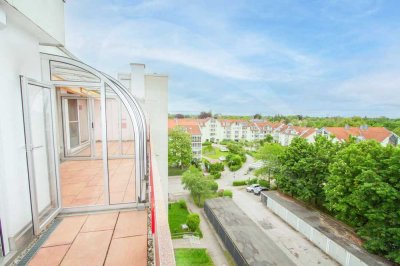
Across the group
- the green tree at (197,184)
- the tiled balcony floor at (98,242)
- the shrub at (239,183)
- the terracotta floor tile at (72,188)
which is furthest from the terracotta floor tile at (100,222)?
the shrub at (239,183)

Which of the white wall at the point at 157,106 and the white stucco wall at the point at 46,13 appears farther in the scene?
the white wall at the point at 157,106

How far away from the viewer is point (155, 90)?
24.9 feet

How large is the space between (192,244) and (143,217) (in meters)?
10.2

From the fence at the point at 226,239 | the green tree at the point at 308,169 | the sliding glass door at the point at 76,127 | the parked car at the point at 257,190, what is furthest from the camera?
the parked car at the point at 257,190

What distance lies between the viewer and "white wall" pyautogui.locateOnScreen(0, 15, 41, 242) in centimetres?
213

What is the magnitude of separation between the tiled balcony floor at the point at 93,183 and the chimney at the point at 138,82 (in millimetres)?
3105

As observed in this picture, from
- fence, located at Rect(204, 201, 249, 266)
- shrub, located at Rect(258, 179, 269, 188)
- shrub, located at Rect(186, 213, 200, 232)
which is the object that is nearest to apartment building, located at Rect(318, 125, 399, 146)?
shrub, located at Rect(258, 179, 269, 188)

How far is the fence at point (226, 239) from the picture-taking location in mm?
9482

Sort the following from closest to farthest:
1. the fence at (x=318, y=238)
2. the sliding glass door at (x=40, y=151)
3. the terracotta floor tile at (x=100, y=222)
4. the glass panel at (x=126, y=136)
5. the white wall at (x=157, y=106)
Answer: the sliding glass door at (x=40, y=151)
the terracotta floor tile at (x=100, y=222)
the glass panel at (x=126, y=136)
the white wall at (x=157, y=106)
the fence at (x=318, y=238)

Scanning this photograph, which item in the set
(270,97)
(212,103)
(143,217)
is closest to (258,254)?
(143,217)

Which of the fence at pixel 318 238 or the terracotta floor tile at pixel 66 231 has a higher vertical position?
the terracotta floor tile at pixel 66 231

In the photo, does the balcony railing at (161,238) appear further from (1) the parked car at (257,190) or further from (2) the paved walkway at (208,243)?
(1) the parked car at (257,190)

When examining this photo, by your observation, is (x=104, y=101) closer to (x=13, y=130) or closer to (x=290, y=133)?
(x=13, y=130)

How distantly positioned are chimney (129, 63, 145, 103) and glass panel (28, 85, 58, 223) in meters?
4.78
